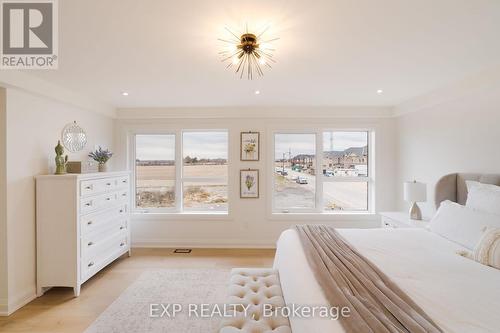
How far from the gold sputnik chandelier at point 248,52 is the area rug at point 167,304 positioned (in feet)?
7.54

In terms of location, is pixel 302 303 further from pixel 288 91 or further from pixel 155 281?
pixel 288 91

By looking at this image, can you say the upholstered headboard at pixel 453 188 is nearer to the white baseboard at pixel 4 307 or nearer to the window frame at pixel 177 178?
the window frame at pixel 177 178

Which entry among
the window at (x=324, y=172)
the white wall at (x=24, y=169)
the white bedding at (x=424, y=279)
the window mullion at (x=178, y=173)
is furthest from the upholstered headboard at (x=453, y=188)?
the white wall at (x=24, y=169)

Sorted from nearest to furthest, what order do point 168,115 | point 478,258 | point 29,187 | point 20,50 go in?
1. point 478,258
2. point 20,50
3. point 29,187
4. point 168,115

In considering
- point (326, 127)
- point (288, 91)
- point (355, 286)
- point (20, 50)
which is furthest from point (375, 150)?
point (20, 50)

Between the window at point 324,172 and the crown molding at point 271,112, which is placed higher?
the crown molding at point 271,112

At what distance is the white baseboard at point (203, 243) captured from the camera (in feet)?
12.7

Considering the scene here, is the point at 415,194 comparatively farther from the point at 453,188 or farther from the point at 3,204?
the point at 3,204

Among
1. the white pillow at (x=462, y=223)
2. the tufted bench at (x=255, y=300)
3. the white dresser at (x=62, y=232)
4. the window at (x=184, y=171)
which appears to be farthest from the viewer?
the window at (x=184, y=171)

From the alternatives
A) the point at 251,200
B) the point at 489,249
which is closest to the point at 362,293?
the point at 489,249

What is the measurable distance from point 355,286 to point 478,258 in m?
1.15

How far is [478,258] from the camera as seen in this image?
1701 millimetres

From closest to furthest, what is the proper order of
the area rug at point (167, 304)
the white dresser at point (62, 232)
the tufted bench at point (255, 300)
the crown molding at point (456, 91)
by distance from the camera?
the tufted bench at point (255, 300) < the area rug at point (167, 304) < the crown molding at point (456, 91) < the white dresser at point (62, 232)

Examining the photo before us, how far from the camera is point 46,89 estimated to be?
2.57 meters
